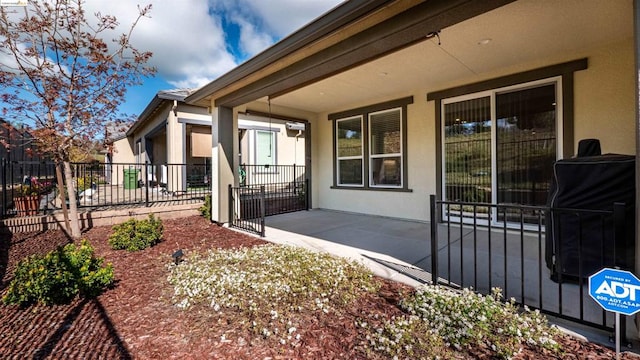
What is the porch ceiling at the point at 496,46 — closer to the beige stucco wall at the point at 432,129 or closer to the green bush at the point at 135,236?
the beige stucco wall at the point at 432,129

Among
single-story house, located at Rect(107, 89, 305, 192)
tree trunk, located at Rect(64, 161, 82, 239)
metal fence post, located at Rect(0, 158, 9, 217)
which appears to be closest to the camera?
tree trunk, located at Rect(64, 161, 82, 239)

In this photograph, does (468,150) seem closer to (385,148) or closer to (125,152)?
(385,148)

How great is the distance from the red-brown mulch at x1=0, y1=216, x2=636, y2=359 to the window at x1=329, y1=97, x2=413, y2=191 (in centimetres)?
387

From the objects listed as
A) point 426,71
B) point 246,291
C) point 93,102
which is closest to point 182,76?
point 93,102

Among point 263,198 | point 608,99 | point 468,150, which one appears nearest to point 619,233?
point 608,99

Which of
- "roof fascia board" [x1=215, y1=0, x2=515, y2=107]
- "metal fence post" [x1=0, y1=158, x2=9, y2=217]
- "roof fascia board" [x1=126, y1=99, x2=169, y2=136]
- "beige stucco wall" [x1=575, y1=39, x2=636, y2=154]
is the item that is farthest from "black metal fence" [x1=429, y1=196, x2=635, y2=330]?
"roof fascia board" [x1=126, y1=99, x2=169, y2=136]

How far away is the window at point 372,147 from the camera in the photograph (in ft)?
20.4

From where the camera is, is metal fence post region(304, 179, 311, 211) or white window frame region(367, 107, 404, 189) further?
metal fence post region(304, 179, 311, 211)

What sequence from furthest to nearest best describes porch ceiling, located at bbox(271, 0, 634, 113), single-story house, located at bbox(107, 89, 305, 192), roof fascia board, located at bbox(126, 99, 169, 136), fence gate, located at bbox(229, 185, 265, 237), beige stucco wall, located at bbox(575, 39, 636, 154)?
roof fascia board, located at bbox(126, 99, 169, 136) → single-story house, located at bbox(107, 89, 305, 192) → fence gate, located at bbox(229, 185, 265, 237) → beige stucco wall, located at bbox(575, 39, 636, 154) → porch ceiling, located at bbox(271, 0, 634, 113)

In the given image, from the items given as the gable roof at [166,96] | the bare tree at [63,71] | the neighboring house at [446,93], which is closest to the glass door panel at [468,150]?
the neighboring house at [446,93]

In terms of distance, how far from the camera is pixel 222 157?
5.82 meters

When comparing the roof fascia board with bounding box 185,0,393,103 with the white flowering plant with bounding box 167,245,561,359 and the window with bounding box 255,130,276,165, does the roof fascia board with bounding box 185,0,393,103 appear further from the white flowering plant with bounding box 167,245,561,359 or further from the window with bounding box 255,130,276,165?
the window with bounding box 255,130,276,165

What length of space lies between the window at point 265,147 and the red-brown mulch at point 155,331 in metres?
7.60

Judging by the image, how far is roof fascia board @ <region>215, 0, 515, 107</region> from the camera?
2.46 m
